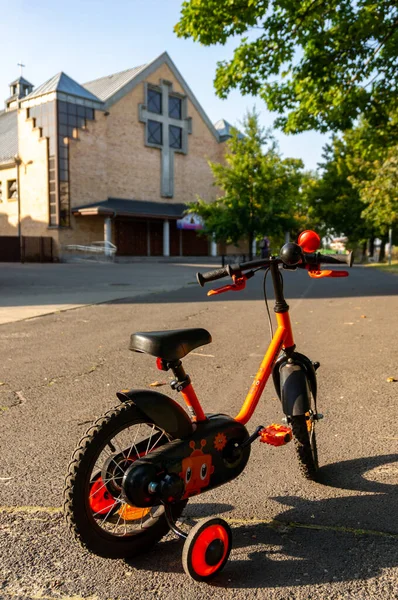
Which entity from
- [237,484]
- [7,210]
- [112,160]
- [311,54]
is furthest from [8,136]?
[237,484]

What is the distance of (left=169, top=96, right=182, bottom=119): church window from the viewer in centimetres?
4594

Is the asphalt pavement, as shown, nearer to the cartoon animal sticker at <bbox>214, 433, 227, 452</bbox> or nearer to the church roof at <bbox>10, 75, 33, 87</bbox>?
the cartoon animal sticker at <bbox>214, 433, 227, 452</bbox>

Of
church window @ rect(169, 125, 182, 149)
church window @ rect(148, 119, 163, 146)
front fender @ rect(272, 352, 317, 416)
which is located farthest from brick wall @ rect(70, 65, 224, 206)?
front fender @ rect(272, 352, 317, 416)

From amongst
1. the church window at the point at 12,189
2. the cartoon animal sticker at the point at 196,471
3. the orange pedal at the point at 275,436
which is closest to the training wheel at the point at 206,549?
the cartoon animal sticker at the point at 196,471

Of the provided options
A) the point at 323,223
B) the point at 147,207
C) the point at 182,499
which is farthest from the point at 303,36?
the point at 323,223

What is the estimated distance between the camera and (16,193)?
1625 inches

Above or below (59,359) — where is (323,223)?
above

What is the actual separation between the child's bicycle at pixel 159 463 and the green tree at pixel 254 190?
85.5 feet

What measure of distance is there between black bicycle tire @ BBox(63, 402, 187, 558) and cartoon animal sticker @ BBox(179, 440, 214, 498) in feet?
0.80

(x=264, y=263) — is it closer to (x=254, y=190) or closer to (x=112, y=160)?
(x=254, y=190)

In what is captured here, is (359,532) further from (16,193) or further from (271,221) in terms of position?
(16,193)

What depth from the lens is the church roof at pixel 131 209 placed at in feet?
124

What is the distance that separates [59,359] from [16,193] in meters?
38.4

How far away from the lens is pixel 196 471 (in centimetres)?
238
